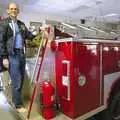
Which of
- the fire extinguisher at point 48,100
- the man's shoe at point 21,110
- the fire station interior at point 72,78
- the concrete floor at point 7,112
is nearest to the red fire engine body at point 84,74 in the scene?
Answer: the fire station interior at point 72,78

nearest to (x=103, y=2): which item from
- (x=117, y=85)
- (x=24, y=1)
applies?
(x=24, y=1)

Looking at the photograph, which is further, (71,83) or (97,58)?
(97,58)

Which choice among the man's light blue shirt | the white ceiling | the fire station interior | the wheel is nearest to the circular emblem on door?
the fire station interior

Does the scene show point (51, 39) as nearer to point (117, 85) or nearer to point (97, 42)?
point (97, 42)

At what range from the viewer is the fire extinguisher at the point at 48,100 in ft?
8.94

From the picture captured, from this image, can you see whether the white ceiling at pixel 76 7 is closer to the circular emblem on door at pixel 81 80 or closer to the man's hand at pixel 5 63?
the man's hand at pixel 5 63

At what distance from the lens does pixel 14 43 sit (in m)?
3.00

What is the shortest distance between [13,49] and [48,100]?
2.48 feet

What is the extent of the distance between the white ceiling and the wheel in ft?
17.5

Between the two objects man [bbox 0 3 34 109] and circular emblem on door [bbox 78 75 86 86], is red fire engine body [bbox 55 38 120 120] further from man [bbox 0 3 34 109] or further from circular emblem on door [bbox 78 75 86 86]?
man [bbox 0 3 34 109]

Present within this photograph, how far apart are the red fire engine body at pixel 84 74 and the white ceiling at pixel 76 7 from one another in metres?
5.42

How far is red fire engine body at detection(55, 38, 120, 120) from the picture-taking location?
8.44 ft

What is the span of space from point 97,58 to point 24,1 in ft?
19.7

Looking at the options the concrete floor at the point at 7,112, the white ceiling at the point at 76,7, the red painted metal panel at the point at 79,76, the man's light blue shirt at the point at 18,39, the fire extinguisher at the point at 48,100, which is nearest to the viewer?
the red painted metal panel at the point at 79,76
